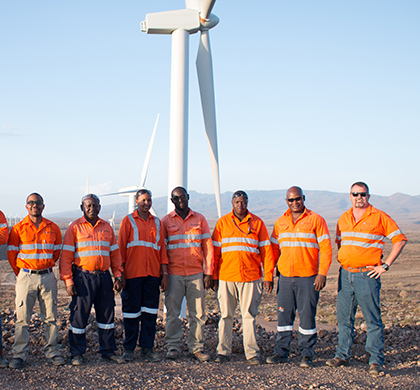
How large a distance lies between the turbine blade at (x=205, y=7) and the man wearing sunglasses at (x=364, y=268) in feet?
25.5

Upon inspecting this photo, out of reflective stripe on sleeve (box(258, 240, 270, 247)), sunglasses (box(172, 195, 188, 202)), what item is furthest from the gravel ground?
sunglasses (box(172, 195, 188, 202))

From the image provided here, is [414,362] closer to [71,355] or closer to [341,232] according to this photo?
[341,232]

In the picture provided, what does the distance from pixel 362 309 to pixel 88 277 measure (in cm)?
425

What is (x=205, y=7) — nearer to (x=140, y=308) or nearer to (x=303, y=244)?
(x=303, y=244)

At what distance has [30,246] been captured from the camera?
688cm

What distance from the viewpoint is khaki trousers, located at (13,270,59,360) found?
6.79m

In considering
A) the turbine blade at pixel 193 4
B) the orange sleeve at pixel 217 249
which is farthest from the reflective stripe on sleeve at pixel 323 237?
the turbine blade at pixel 193 4

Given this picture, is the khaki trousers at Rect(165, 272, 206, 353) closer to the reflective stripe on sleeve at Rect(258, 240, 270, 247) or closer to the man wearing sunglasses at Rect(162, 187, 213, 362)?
the man wearing sunglasses at Rect(162, 187, 213, 362)

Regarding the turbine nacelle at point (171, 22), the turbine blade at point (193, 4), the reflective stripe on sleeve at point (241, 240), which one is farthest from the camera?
the turbine blade at point (193, 4)

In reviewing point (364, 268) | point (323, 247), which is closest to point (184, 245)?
point (323, 247)

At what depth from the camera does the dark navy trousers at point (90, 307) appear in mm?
6922

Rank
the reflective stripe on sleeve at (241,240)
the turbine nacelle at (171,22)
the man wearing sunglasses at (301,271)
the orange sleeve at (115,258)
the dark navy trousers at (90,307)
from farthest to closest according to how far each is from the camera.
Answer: the turbine nacelle at (171,22) < the reflective stripe on sleeve at (241,240) < the orange sleeve at (115,258) < the man wearing sunglasses at (301,271) < the dark navy trousers at (90,307)

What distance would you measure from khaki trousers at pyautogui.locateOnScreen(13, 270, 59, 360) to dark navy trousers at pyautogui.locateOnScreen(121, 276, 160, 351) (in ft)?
3.61

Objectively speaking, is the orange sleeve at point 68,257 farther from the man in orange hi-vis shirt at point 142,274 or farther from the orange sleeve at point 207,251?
the orange sleeve at point 207,251
